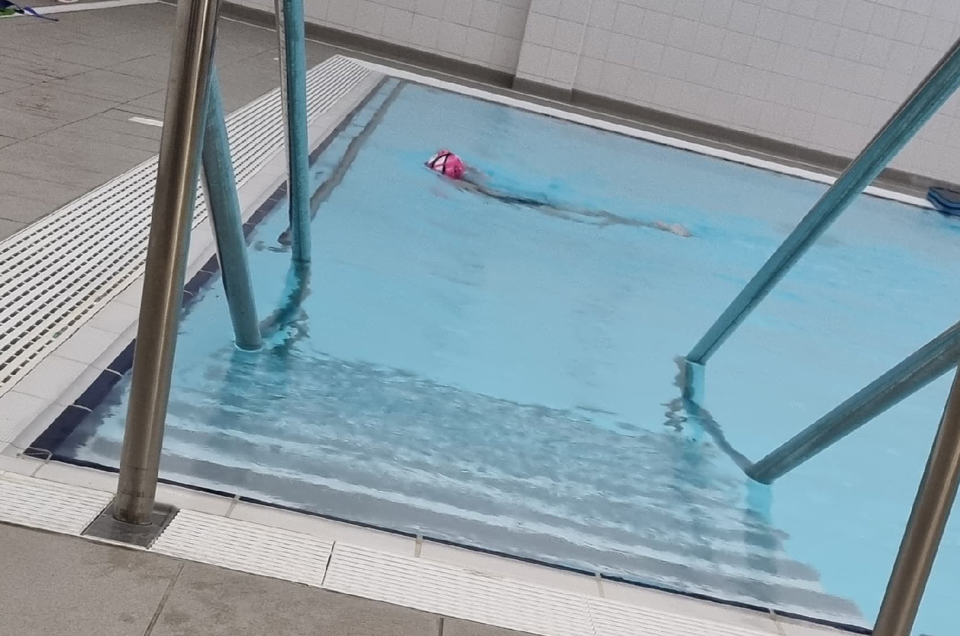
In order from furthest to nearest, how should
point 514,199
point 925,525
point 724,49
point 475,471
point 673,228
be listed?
1. point 724,49
2. point 673,228
3. point 514,199
4. point 475,471
5. point 925,525

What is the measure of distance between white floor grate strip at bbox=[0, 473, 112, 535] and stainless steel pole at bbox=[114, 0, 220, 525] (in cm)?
7

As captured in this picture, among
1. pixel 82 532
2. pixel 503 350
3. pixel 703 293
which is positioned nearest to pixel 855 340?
pixel 703 293

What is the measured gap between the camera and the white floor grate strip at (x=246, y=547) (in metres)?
1.37

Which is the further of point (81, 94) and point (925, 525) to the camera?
point (81, 94)

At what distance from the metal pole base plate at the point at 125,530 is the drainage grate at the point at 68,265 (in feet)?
2.05

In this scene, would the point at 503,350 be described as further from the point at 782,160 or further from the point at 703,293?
the point at 782,160

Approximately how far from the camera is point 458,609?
1.40 metres

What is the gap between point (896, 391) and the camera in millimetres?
1974

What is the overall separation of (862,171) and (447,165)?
3099 mm

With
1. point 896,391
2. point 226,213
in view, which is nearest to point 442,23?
point 226,213

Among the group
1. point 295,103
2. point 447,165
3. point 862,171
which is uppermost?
point 862,171

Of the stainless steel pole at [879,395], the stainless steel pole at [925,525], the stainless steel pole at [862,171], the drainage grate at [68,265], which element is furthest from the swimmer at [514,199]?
the stainless steel pole at [925,525]

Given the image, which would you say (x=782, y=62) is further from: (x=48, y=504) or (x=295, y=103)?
(x=48, y=504)

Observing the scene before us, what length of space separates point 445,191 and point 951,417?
13.0 ft
